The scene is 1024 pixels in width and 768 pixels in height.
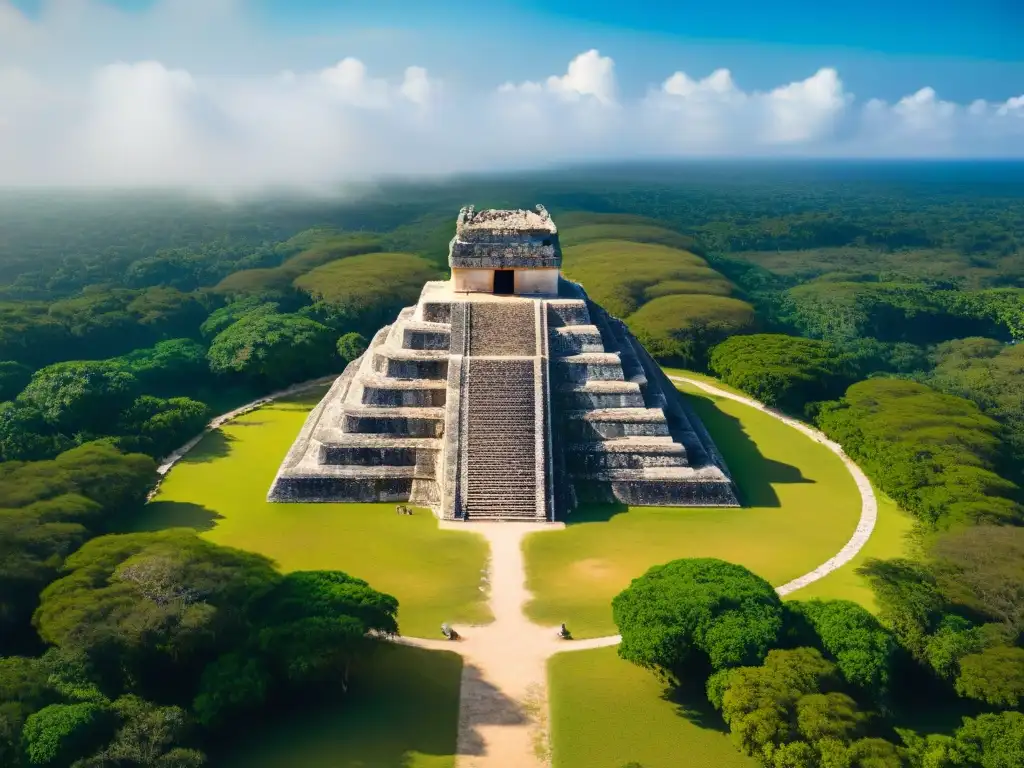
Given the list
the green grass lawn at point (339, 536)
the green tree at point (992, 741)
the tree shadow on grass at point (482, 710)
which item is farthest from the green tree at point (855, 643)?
the green grass lawn at point (339, 536)

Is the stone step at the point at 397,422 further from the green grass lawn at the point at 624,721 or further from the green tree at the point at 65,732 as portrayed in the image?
the green tree at the point at 65,732

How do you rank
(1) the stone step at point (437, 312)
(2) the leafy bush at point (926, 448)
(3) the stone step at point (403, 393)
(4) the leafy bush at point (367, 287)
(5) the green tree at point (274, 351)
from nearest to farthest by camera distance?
(2) the leafy bush at point (926, 448)
(3) the stone step at point (403, 393)
(1) the stone step at point (437, 312)
(5) the green tree at point (274, 351)
(4) the leafy bush at point (367, 287)

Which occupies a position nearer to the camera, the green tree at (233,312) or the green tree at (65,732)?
the green tree at (65,732)

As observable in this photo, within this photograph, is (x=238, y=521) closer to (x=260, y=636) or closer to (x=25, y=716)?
(x=260, y=636)

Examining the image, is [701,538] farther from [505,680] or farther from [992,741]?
[992,741]

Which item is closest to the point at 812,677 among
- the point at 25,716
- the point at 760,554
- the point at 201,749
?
the point at 760,554

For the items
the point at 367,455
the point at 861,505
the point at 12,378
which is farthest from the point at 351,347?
the point at 861,505

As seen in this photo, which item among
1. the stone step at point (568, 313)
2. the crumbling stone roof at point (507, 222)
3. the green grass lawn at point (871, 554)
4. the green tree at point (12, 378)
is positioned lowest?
the green grass lawn at point (871, 554)
